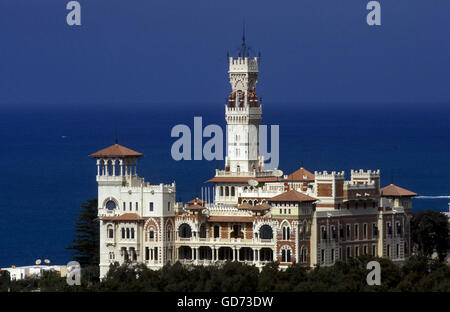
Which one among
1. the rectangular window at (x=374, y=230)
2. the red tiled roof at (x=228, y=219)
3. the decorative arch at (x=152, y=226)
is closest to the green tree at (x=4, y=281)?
the decorative arch at (x=152, y=226)

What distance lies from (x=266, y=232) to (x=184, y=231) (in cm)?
630

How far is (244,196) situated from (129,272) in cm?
1669

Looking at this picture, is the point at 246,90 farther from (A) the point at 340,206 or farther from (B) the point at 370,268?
(B) the point at 370,268

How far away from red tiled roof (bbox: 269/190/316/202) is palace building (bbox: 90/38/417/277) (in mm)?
66

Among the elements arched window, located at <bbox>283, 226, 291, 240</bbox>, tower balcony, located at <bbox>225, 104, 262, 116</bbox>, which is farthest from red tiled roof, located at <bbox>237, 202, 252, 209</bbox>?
tower balcony, located at <bbox>225, 104, 262, 116</bbox>

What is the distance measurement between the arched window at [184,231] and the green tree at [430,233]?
19642 mm

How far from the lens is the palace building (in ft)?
464

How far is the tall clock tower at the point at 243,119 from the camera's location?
6196 inches

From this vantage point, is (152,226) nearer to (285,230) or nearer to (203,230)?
(203,230)

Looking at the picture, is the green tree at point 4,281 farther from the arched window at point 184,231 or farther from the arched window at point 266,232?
the arched window at point 266,232

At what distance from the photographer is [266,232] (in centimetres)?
14288

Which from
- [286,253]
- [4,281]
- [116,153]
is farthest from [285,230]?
[4,281]

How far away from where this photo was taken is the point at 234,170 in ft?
516

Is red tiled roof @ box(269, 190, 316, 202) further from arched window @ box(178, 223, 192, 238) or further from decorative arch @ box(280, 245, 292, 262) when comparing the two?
arched window @ box(178, 223, 192, 238)
